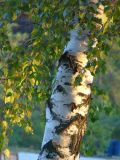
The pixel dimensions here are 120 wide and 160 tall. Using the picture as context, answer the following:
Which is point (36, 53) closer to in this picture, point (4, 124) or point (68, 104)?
point (68, 104)

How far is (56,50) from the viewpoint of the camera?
16.9 feet

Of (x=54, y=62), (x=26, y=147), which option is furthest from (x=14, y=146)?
(x=54, y=62)

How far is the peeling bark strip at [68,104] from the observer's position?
14.8ft

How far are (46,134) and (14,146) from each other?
791 inches

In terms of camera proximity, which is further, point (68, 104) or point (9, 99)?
point (9, 99)

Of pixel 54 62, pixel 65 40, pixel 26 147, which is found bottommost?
pixel 26 147

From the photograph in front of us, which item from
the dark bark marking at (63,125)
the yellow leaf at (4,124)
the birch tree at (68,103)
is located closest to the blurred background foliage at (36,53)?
the yellow leaf at (4,124)

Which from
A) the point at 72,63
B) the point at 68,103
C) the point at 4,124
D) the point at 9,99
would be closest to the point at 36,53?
the point at 9,99

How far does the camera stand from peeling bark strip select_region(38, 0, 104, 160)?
450 cm

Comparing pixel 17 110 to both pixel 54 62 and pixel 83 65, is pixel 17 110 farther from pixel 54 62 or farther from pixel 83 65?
pixel 83 65

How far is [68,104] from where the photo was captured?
177 inches

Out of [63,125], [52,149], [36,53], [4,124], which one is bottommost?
[4,124]

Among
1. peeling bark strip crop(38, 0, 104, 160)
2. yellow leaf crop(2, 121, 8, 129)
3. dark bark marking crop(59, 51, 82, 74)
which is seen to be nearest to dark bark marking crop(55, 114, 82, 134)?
peeling bark strip crop(38, 0, 104, 160)

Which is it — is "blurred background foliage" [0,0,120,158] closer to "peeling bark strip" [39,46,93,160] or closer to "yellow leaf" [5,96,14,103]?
"yellow leaf" [5,96,14,103]
